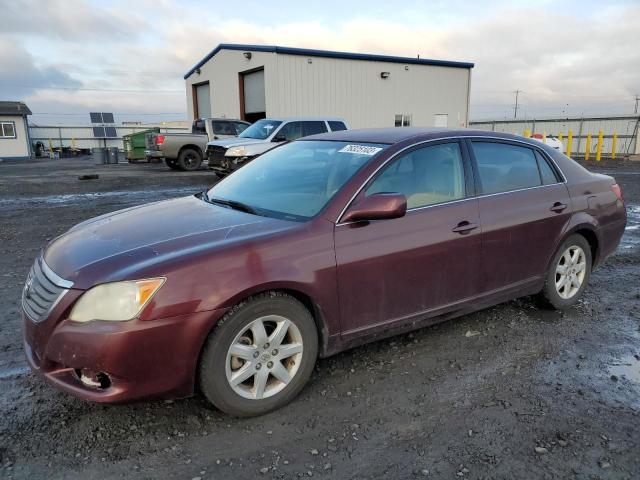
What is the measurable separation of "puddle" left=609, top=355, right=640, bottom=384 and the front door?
40.9 inches

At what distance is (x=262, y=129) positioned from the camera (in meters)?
14.3

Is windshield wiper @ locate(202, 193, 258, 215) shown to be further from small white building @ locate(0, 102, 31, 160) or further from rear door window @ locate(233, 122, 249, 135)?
small white building @ locate(0, 102, 31, 160)

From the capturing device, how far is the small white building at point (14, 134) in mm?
34656

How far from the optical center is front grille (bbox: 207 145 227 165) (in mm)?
13879

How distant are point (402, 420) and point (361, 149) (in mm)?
1838

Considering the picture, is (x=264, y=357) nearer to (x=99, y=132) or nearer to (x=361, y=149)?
(x=361, y=149)

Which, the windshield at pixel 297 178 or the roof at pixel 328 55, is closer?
the windshield at pixel 297 178

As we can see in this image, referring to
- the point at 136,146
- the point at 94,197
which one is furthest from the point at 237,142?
the point at 136,146

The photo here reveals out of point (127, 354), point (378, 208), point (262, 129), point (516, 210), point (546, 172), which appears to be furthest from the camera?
point (262, 129)

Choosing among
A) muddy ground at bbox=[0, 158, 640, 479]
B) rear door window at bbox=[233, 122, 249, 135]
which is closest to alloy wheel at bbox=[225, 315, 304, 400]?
muddy ground at bbox=[0, 158, 640, 479]

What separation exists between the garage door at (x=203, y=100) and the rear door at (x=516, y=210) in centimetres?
2774

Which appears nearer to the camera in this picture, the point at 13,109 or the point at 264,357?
the point at 264,357

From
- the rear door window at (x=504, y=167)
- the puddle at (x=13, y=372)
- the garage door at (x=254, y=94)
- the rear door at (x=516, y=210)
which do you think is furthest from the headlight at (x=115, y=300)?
the garage door at (x=254, y=94)

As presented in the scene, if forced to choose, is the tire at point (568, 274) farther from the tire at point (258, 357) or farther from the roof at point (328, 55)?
the roof at point (328, 55)
